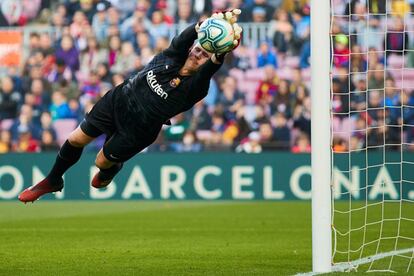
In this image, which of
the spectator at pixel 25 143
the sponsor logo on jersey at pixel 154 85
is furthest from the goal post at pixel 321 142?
the spectator at pixel 25 143

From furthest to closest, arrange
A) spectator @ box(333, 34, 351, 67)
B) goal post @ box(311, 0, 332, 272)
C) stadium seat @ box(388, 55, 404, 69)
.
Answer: stadium seat @ box(388, 55, 404, 69) → spectator @ box(333, 34, 351, 67) → goal post @ box(311, 0, 332, 272)

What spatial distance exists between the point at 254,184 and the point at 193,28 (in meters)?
8.72

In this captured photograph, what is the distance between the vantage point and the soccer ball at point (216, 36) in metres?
8.36

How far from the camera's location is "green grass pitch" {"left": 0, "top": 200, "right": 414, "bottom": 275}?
29.9ft

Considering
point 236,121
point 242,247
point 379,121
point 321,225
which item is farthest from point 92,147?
point 321,225

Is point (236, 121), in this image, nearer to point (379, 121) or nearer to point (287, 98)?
point (287, 98)

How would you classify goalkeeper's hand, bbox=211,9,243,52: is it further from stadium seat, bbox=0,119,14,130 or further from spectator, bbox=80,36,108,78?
spectator, bbox=80,36,108,78

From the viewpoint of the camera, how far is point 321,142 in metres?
8.16

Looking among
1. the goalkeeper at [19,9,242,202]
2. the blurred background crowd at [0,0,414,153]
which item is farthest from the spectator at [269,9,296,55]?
the goalkeeper at [19,9,242,202]

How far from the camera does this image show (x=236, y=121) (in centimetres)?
1823

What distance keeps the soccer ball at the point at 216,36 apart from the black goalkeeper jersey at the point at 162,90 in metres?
0.35

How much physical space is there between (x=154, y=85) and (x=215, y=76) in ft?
31.7

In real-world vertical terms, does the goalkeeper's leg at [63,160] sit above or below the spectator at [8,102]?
below

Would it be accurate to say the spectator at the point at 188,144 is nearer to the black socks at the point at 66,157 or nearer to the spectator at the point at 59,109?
the spectator at the point at 59,109
